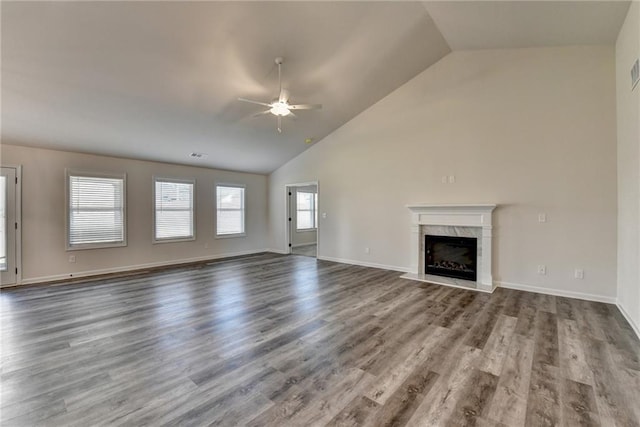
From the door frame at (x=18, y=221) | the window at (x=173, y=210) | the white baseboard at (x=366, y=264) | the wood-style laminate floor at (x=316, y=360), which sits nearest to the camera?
the wood-style laminate floor at (x=316, y=360)

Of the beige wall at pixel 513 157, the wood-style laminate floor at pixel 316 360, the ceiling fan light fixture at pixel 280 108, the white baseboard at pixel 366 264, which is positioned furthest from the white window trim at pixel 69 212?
the beige wall at pixel 513 157

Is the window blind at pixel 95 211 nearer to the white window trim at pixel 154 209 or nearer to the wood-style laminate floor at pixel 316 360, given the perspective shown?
the white window trim at pixel 154 209

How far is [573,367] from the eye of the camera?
2.32 meters

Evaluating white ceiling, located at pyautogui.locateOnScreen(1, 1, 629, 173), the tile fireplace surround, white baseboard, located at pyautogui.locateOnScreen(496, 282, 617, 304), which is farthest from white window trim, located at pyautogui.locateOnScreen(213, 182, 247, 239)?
white baseboard, located at pyautogui.locateOnScreen(496, 282, 617, 304)

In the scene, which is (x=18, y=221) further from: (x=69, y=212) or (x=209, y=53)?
(x=209, y=53)

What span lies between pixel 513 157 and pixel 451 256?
1980mm

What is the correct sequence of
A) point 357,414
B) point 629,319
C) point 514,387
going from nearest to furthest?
point 357,414
point 514,387
point 629,319

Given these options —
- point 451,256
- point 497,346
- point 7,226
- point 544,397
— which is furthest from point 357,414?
point 7,226

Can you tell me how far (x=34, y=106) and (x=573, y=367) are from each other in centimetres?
681

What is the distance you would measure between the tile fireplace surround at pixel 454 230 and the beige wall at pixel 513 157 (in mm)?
190

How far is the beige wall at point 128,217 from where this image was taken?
4.97 meters

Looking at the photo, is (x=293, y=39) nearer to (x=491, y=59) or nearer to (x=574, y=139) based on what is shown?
(x=491, y=59)

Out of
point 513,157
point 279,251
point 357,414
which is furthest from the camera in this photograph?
point 279,251

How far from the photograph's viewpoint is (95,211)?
563cm
